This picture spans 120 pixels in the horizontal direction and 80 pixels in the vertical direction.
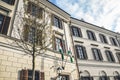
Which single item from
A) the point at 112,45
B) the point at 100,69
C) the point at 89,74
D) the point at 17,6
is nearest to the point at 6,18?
the point at 17,6

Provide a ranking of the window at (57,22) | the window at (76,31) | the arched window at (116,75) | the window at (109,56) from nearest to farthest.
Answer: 1. the window at (57,22)
2. the window at (76,31)
3. the arched window at (116,75)
4. the window at (109,56)

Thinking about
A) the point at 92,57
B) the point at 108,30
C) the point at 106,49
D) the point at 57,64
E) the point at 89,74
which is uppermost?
the point at 108,30

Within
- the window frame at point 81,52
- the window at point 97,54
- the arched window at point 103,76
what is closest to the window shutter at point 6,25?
the window frame at point 81,52

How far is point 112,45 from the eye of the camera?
2386 cm

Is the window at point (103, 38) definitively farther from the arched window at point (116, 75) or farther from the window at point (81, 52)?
the window at point (81, 52)

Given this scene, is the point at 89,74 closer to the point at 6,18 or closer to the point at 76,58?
the point at 76,58

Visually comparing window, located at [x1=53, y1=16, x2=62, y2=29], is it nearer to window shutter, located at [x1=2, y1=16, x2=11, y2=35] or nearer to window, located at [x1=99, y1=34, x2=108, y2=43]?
window shutter, located at [x1=2, y1=16, x2=11, y2=35]

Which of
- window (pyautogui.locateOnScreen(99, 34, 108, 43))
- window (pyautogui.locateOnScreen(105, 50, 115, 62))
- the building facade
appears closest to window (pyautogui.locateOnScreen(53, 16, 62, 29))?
the building facade

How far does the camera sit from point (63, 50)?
582 inches

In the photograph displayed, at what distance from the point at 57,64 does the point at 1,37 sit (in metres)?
5.96

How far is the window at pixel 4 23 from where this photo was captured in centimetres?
1004

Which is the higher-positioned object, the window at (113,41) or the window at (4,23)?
the window at (113,41)

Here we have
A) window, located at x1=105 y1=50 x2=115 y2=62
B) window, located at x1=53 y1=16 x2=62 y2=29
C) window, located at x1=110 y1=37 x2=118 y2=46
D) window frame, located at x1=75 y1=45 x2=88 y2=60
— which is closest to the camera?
window, located at x1=53 y1=16 x2=62 y2=29

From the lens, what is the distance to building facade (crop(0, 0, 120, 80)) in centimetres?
951
